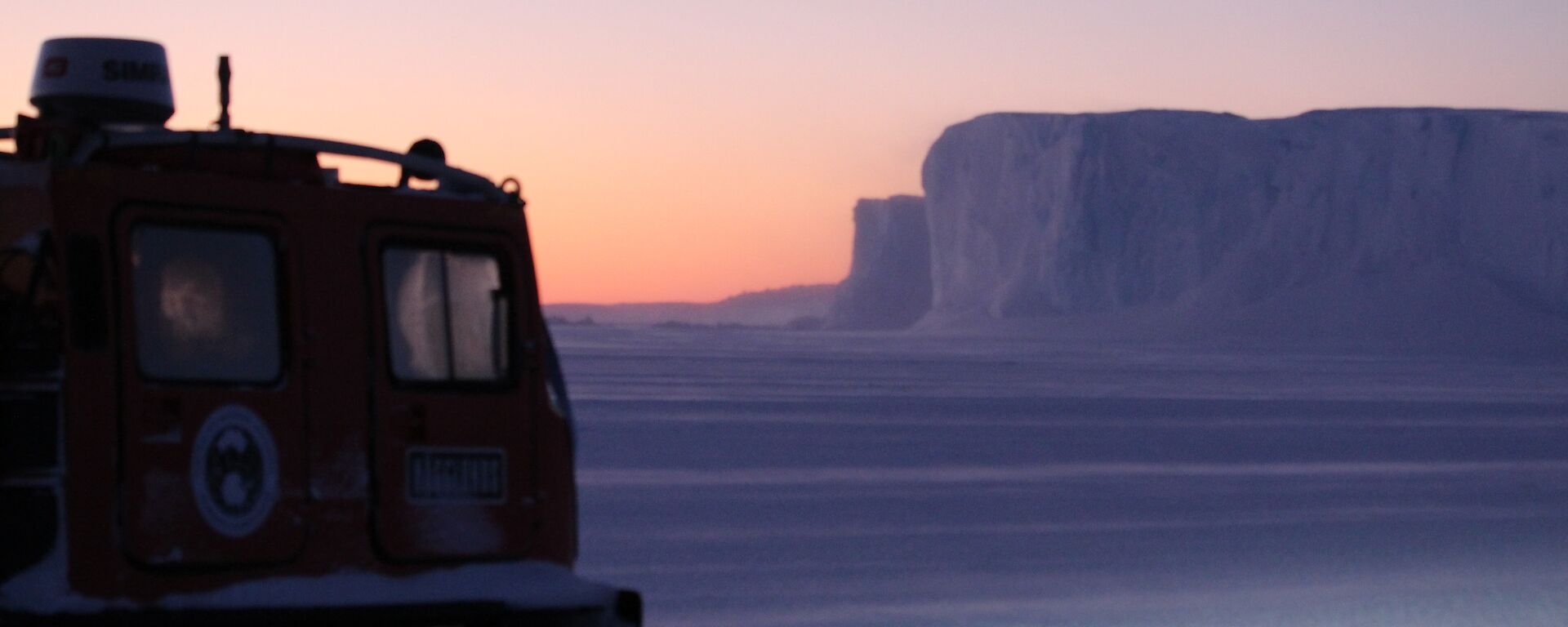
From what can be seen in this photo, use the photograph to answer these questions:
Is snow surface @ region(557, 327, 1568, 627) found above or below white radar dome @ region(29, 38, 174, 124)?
below

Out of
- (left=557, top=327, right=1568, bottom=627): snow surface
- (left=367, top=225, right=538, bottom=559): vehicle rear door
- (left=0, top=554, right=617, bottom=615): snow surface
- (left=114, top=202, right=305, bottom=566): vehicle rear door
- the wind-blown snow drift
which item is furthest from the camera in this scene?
the wind-blown snow drift

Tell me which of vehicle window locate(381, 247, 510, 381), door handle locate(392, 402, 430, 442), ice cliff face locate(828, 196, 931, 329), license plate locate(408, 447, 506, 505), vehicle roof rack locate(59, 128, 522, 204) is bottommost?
license plate locate(408, 447, 506, 505)

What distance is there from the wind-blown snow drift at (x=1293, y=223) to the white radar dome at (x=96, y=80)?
1836 inches

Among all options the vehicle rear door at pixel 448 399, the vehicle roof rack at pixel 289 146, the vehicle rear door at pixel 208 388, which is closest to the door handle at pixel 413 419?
the vehicle rear door at pixel 448 399

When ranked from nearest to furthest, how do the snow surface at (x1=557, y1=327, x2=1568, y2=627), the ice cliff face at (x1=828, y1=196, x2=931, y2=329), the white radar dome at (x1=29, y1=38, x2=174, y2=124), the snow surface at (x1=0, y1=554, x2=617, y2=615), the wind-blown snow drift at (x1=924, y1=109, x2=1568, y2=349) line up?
the snow surface at (x1=0, y1=554, x2=617, y2=615)
the white radar dome at (x1=29, y1=38, x2=174, y2=124)
the snow surface at (x1=557, y1=327, x2=1568, y2=627)
the wind-blown snow drift at (x1=924, y1=109, x2=1568, y2=349)
the ice cliff face at (x1=828, y1=196, x2=931, y2=329)

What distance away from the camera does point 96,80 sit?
150 inches

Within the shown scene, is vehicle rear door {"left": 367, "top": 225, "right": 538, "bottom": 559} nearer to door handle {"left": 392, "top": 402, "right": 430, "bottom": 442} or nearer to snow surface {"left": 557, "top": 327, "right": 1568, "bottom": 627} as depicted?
door handle {"left": 392, "top": 402, "right": 430, "bottom": 442}

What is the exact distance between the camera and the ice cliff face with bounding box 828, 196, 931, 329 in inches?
2596

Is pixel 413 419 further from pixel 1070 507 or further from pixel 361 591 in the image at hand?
pixel 1070 507

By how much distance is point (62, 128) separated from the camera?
140 inches

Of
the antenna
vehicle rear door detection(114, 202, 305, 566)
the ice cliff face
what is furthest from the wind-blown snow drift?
vehicle rear door detection(114, 202, 305, 566)

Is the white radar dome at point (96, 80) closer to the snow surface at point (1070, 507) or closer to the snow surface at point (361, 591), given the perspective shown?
the snow surface at point (361, 591)

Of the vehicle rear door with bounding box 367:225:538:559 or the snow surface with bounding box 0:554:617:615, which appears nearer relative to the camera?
the snow surface with bounding box 0:554:617:615

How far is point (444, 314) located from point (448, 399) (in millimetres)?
162
